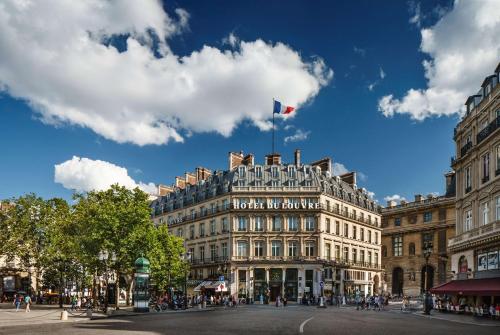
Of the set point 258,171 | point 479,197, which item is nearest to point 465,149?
point 479,197

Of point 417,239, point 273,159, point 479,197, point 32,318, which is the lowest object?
point 32,318

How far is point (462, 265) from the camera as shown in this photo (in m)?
42.6

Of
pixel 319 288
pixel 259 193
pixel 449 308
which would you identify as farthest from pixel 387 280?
pixel 449 308

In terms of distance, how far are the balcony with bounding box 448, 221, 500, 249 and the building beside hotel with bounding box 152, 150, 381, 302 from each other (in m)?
25.1

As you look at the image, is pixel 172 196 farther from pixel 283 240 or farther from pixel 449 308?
pixel 449 308

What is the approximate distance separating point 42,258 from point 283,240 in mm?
29531

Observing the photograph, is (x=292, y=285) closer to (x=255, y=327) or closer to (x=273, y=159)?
(x=273, y=159)

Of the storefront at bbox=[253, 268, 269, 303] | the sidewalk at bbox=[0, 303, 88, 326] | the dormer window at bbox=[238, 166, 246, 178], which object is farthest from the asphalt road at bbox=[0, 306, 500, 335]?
the dormer window at bbox=[238, 166, 246, 178]

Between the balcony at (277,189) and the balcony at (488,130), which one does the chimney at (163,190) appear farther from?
the balcony at (488,130)

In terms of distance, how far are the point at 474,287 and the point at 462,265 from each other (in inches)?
263

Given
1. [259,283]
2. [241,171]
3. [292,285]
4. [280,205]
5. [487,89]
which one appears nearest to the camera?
[487,89]

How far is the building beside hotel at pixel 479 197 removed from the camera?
36.1 m

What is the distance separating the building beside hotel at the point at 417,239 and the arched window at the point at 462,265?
118 feet

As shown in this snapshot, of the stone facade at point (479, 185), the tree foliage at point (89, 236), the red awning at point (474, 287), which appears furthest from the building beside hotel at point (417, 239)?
the tree foliage at point (89, 236)
